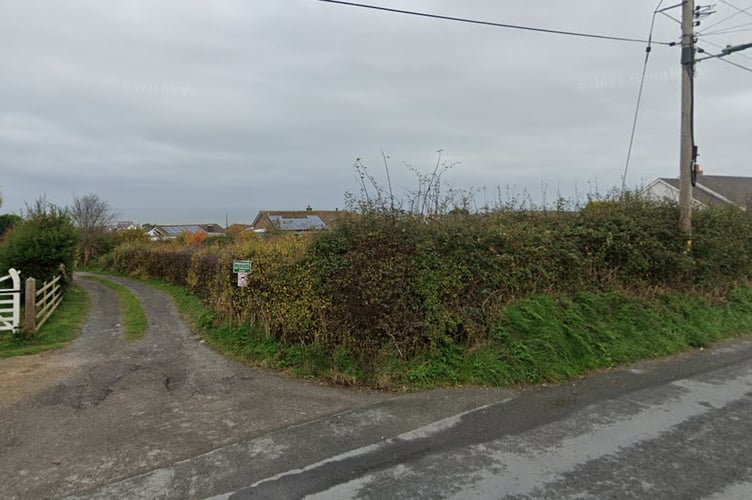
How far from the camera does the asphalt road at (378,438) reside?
2.84 metres

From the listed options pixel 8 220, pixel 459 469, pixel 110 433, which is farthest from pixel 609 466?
pixel 8 220

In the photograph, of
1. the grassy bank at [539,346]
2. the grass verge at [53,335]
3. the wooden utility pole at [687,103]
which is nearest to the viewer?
the grassy bank at [539,346]

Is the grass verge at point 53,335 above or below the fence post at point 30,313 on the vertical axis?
below

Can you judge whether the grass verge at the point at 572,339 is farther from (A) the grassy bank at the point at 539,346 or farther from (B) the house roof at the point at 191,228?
(B) the house roof at the point at 191,228

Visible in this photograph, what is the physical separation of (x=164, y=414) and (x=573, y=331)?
17.1ft

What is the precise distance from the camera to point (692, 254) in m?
7.64

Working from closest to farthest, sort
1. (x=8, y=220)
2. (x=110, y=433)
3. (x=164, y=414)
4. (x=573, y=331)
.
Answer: (x=110, y=433) → (x=164, y=414) → (x=573, y=331) → (x=8, y=220)

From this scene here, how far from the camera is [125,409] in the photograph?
4281mm

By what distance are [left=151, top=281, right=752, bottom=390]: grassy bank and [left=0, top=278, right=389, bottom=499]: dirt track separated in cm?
34

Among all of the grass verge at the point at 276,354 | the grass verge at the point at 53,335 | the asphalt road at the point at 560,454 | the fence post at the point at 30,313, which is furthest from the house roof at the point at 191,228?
the asphalt road at the point at 560,454

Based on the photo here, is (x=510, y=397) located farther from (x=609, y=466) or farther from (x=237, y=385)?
(x=237, y=385)

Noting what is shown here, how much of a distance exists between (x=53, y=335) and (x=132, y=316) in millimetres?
2497

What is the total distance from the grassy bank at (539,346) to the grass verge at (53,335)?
294cm

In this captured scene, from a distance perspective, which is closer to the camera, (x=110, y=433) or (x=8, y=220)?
(x=110, y=433)
